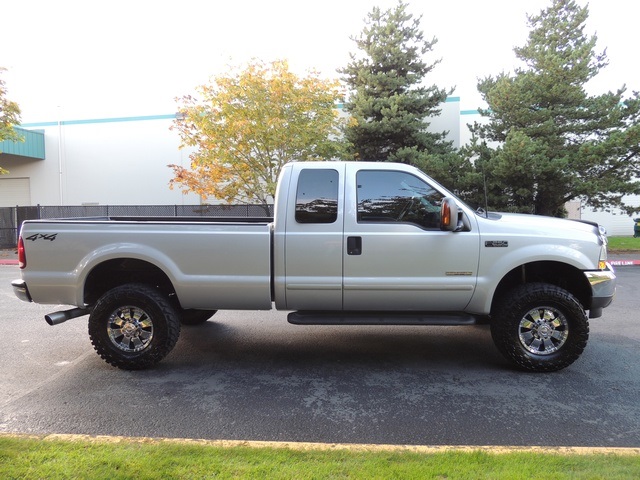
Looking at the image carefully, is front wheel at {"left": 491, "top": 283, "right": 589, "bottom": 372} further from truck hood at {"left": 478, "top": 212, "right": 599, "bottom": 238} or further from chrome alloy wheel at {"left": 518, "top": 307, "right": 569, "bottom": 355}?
truck hood at {"left": 478, "top": 212, "right": 599, "bottom": 238}

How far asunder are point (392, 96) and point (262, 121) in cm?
569

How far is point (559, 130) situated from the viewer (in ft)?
55.2

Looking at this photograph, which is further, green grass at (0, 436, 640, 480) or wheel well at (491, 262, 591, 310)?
wheel well at (491, 262, 591, 310)

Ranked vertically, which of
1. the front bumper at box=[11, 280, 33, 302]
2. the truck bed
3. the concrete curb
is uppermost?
the truck bed

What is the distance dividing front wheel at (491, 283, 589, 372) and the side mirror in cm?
100

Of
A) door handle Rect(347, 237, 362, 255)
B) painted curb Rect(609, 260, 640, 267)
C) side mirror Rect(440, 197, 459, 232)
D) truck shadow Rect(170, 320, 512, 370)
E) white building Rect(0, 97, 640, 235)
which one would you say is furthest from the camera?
white building Rect(0, 97, 640, 235)

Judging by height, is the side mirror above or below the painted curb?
above

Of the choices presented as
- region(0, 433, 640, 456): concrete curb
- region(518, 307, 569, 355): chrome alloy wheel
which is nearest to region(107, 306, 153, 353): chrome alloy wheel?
region(0, 433, 640, 456): concrete curb

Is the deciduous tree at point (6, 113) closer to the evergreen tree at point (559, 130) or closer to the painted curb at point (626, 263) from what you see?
the evergreen tree at point (559, 130)

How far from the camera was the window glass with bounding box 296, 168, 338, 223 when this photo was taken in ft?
15.8

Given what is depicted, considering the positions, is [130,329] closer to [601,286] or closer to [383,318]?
[383,318]

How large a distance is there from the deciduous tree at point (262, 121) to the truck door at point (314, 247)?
36.5 feet

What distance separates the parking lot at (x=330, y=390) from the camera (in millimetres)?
3521

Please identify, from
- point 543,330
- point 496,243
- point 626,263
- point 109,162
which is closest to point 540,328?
point 543,330
